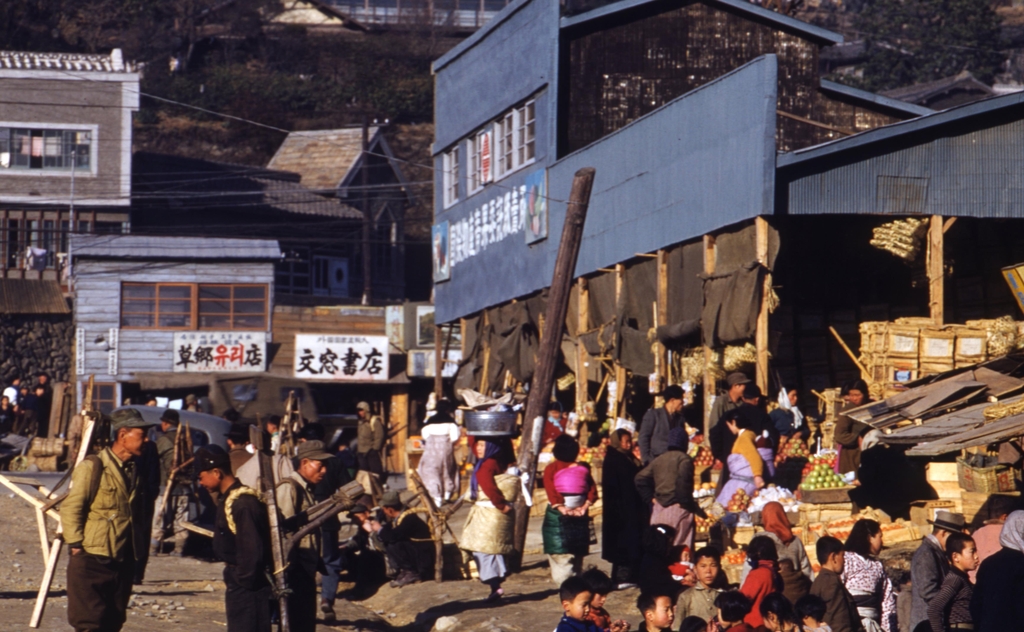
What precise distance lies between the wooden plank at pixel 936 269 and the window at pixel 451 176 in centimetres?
1478

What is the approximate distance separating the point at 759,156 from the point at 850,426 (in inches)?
A: 164

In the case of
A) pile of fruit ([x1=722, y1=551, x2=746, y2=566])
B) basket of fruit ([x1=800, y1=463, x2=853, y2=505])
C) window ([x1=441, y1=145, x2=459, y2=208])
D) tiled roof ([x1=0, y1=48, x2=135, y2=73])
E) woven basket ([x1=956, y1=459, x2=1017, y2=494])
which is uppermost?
tiled roof ([x1=0, y1=48, x2=135, y2=73])

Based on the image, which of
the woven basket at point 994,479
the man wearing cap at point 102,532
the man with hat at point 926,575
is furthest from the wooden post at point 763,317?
the man wearing cap at point 102,532

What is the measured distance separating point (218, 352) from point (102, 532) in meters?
28.8

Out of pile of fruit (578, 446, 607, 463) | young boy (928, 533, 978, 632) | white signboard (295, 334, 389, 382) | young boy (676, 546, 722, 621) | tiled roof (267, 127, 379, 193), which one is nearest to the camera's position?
young boy (928, 533, 978, 632)

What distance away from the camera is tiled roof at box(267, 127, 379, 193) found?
180 ft

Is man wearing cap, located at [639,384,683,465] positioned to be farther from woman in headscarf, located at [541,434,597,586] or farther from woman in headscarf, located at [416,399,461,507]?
woman in headscarf, located at [416,399,461,507]

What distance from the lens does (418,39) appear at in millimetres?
71688

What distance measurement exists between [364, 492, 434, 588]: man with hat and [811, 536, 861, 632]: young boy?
7.01 metres

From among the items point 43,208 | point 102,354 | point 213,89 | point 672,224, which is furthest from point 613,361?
point 213,89

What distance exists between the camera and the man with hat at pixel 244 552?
32.4 ft

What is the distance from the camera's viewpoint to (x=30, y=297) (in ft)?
138

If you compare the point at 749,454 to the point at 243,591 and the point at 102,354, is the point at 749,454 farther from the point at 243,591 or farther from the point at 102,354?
the point at 102,354

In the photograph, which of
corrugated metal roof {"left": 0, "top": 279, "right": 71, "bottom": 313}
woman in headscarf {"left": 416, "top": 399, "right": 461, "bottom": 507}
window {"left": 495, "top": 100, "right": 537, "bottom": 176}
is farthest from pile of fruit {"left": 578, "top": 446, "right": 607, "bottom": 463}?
corrugated metal roof {"left": 0, "top": 279, "right": 71, "bottom": 313}
